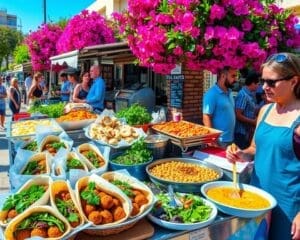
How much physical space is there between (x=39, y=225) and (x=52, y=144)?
1.61 meters

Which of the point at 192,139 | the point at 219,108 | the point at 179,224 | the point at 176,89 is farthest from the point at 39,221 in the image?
the point at 176,89

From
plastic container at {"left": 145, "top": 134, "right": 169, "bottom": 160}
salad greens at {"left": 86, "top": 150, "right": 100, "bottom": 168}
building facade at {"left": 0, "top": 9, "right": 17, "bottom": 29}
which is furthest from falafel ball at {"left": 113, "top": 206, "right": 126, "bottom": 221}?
building facade at {"left": 0, "top": 9, "right": 17, "bottom": 29}

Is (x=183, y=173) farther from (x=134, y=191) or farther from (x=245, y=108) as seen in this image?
(x=245, y=108)

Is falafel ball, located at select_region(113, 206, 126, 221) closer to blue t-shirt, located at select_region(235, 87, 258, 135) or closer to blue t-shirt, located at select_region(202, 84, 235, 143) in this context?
blue t-shirt, located at select_region(202, 84, 235, 143)

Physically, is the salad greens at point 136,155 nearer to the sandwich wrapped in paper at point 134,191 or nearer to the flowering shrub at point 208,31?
the sandwich wrapped in paper at point 134,191

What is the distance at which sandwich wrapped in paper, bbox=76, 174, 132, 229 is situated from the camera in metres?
1.88

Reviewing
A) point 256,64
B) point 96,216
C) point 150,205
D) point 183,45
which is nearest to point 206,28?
point 183,45

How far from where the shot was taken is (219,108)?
3879 millimetres

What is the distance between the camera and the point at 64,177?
7.96 feet

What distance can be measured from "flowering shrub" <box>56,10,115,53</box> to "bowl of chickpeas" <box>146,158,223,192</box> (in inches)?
277

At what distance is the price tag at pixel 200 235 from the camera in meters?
2.03

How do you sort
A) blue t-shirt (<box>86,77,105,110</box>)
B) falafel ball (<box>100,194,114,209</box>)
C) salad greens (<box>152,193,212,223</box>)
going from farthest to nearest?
blue t-shirt (<box>86,77,105,110</box>) < salad greens (<box>152,193,212,223</box>) < falafel ball (<box>100,194,114,209</box>)

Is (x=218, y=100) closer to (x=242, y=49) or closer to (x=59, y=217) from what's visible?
(x=242, y=49)

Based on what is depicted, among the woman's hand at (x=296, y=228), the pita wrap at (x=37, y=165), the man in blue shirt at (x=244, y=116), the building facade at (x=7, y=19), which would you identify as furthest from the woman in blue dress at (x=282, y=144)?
the building facade at (x=7, y=19)
